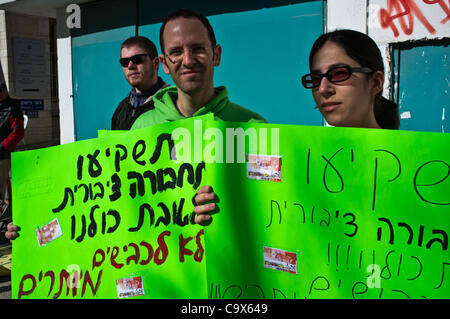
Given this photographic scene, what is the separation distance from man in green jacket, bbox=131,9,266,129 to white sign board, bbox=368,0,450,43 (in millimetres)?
2044

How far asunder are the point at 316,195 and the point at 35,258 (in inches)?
50.9

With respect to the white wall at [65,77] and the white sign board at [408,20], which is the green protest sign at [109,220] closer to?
the white sign board at [408,20]

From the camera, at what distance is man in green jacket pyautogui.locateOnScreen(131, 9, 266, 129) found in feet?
6.24

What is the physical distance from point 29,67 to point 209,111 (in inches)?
321

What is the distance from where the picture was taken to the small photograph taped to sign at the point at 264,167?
4.86 feet

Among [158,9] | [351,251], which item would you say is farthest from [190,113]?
[158,9]

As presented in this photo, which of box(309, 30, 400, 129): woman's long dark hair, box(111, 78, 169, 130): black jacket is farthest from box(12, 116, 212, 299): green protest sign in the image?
box(111, 78, 169, 130): black jacket

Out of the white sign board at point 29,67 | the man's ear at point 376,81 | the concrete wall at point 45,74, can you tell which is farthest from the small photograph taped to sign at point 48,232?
the white sign board at point 29,67

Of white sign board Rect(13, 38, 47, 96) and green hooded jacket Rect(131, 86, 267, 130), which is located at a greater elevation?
white sign board Rect(13, 38, 47, 96)

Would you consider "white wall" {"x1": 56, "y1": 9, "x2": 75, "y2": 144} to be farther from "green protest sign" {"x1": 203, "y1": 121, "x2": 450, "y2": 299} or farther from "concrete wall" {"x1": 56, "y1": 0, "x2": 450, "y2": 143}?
"green protest sign" {"x1": 203, "y1": 121, "x2": 450, "y2": 299}

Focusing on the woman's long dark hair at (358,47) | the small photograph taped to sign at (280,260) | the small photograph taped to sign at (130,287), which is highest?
the woman's long dark hair at (358,47)

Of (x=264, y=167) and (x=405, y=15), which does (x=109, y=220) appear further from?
(x=405, y=15)

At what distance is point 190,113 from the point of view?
2.04 m

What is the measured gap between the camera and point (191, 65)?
6.18 feet
